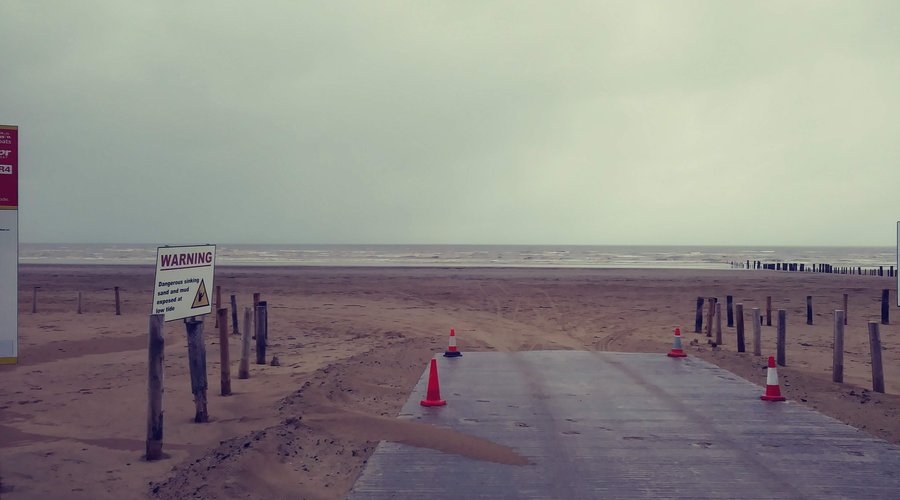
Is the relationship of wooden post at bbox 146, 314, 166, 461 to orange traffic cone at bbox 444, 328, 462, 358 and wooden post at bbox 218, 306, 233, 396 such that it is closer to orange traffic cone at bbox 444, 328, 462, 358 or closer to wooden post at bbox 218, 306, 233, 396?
wooden post at bbox 218, 306, 233, 396

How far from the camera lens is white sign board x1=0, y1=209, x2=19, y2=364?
20.3 feet

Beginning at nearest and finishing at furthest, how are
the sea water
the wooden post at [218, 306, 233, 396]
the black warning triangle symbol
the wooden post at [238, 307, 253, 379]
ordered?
the black warning triangle symbol
the wooden post at [218, 306, 233, 396]
the wooden post at [238, 307, 253, 379]
the sea water

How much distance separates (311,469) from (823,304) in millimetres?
29617

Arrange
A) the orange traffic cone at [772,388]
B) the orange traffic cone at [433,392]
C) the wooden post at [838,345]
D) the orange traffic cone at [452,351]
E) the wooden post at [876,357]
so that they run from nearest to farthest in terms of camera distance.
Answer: the orange traffic cone at [433,392], the orange traffic cone at [772,388], the wooden post at [876,357], the wooden post at [838,345], the orange traffic cone at [452,351]

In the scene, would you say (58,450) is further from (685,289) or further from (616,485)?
(685,289)

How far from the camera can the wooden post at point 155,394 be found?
7371mm

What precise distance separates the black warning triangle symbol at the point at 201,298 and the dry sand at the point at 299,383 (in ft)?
5.28

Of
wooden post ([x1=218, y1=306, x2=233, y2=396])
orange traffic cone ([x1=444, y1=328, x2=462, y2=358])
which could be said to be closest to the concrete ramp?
orange traffic cone ([x1=444, y1=328, x2=462, y2=358])

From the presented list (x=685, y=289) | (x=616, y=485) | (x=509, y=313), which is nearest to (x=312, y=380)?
(x=616, y=485)

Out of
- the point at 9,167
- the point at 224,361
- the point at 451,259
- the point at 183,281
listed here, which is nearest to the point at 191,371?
the point at 183,281

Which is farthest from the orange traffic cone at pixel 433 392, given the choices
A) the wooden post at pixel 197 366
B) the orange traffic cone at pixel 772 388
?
the orange traffic cone at pixel 772 388

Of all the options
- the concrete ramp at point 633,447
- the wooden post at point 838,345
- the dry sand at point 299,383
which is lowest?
the dry sand at point 299,383

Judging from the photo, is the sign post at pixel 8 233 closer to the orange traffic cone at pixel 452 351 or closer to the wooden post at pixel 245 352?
the wooden post at pixel 245 352

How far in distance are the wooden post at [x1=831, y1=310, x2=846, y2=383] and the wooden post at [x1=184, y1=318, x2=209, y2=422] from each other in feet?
35.1
